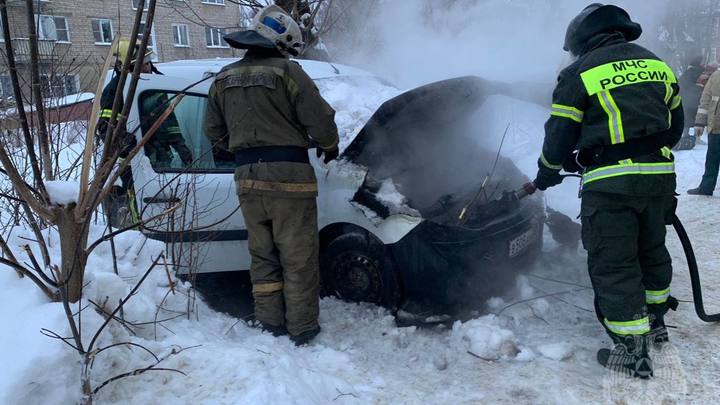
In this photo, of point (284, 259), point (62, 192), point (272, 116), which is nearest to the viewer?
point (62, 192)

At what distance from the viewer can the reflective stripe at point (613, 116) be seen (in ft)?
8.64

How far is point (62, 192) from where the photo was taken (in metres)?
1.75

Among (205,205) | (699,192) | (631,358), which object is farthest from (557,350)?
(699,192)

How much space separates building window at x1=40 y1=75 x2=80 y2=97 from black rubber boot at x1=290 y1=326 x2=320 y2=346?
2.47m

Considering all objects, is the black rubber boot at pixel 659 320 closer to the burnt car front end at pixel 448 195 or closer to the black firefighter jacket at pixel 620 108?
the black firefighter jacket at pixel 620 108

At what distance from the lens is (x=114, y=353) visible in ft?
6.81

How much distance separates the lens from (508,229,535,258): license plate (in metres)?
3.46

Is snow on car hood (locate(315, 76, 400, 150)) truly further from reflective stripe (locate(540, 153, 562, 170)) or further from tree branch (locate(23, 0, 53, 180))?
tree branch (locate(23, 0, 53, 180))

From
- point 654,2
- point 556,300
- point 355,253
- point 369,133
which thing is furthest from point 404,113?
point 654,2

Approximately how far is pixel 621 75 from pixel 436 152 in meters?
1.61

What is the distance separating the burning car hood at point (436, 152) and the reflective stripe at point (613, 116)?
1.06 metres

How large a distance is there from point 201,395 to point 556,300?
8.63 ft

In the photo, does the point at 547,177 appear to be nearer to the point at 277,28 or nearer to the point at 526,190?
the point at 526,190

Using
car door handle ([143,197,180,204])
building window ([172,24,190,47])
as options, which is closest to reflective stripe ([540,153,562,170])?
car door handle ([143,197,180,204])
